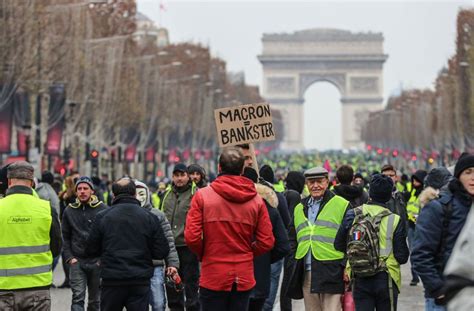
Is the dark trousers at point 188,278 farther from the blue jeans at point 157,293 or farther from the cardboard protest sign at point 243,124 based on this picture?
the cardboard protest sign at point 243,124

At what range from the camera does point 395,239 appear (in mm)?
11766

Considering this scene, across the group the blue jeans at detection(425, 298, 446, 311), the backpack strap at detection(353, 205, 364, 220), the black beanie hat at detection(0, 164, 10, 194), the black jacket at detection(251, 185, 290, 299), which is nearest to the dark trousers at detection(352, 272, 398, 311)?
the backpack strap at detection(353, 205, 364, 220)

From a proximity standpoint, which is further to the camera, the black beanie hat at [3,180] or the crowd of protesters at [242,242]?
the black beanie hat at [3,180]

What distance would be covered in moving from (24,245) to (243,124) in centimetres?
260

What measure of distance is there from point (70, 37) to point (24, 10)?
8914mm

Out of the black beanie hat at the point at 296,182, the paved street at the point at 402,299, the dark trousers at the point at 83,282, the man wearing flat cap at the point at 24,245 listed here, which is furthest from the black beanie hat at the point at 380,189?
the paved street at the point at 402,299

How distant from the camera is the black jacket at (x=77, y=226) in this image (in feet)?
46.2

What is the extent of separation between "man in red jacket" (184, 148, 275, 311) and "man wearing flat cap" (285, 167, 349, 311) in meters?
2.23

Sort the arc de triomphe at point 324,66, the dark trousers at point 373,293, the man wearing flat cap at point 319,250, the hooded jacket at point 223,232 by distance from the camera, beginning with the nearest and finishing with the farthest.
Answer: the hooded jacket at point 223,232 → the dark trousers at point 373,293 → the man wearing flat cap at point 319,250 → the arc de triomphe at point 324,66

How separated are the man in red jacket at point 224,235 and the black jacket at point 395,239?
1.83m

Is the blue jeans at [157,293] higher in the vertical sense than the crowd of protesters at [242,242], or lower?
lower

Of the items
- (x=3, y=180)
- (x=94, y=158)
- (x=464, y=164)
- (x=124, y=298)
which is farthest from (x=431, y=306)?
(x=94, y=158)

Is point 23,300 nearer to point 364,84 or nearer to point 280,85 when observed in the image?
point 364,84

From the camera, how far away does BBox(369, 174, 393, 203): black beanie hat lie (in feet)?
38.7
